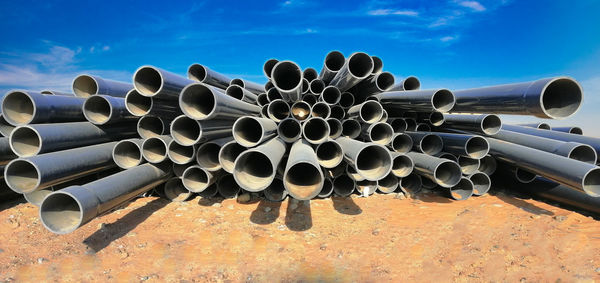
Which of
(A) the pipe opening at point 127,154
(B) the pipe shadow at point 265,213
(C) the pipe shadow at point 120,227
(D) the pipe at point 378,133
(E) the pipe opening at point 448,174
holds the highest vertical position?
(D) the pipe at point 378,133

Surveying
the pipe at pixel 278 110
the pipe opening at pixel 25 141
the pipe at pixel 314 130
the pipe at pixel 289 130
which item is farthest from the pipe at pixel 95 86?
the pipe at pixel 314 130

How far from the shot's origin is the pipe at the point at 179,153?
3.07 m

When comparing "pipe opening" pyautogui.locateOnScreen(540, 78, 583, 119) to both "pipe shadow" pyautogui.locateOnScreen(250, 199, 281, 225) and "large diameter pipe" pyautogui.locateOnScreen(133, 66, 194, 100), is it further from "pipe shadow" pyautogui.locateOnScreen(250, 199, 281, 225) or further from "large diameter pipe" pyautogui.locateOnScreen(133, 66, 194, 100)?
"large diameter pipe" pyautogui.locateOnScreen(133, 66, 194, 100)

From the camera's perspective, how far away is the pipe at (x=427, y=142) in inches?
151

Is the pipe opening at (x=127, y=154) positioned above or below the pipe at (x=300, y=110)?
below

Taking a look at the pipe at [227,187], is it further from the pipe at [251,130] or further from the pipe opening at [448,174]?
the pipe opening at [448,174]

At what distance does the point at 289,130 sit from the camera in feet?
11.4

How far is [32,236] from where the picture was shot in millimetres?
2883

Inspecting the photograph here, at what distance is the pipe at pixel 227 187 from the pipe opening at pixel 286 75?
1.53 metres

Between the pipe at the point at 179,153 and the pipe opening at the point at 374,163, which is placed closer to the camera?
the pipe opening at the point at 374,163

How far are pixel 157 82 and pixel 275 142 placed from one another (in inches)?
60.6

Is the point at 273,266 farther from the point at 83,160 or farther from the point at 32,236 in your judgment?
the point at 32,236

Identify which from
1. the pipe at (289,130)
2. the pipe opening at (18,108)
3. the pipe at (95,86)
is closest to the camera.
Result: the pipe opening at (18,108)

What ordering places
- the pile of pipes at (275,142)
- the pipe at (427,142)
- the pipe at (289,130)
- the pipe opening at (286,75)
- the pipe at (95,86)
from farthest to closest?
the pipe at (427,142)
the pipe at (95,86)
the pipe opening at (286,75)
the pipe at (289,130)
the pile of pipes at (275,142)
